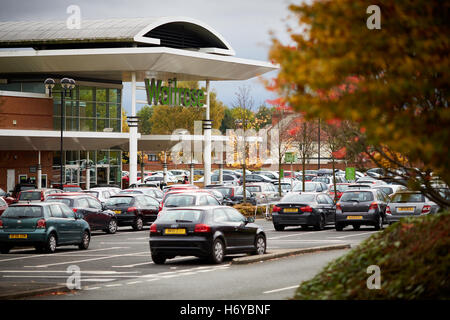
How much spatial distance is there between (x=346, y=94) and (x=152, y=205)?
94.5 feet

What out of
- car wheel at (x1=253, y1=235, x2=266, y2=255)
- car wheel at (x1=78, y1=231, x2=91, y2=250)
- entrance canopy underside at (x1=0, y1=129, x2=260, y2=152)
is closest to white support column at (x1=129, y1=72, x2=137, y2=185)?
entrance canopy underside at (x1=0, y1=129, x2=260, y2=152)

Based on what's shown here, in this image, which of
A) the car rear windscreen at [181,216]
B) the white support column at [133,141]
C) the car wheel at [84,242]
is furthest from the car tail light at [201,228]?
the white support column at [133,141]

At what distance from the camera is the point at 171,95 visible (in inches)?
2502

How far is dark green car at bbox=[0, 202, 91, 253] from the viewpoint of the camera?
2381 cm

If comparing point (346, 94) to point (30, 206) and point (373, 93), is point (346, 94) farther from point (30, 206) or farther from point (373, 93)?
point (30, 206)

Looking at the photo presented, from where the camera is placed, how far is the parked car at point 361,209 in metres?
31.5

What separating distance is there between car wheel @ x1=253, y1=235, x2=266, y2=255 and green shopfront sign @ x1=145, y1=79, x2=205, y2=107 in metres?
40.5

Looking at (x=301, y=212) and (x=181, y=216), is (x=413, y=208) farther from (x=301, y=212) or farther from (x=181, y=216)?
(x=181, y=216)

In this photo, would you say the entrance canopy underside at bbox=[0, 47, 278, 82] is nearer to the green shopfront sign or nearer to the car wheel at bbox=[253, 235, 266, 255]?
the green shopfront sign

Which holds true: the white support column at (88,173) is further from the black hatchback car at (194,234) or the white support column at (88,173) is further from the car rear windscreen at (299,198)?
the black hatchback car at (194,234)

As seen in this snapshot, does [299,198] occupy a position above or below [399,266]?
above

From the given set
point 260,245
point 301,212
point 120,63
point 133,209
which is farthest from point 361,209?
point 120,63

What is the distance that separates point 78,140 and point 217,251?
42.7 m

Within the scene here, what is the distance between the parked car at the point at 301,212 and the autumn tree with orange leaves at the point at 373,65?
24.3 meters
